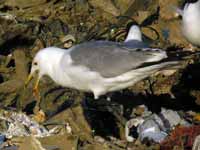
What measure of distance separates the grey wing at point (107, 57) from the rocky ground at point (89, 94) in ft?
1.44

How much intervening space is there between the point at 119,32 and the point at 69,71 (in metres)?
1.95

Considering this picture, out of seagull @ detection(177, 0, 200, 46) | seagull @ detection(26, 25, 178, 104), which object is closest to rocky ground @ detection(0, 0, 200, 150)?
seagull @ detection(177, 0, 200, 46)

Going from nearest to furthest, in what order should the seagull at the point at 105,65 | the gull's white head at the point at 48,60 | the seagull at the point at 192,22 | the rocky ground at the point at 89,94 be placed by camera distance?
the seagull at the point at 105,65 → the rocky ground at the point at 89,94 → the gull's white head at the point at 48,60 → the seagull at the point at 192,22

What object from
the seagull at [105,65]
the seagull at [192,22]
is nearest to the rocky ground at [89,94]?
the seagull at [192,22]

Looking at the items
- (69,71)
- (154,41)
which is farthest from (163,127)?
(154,41)

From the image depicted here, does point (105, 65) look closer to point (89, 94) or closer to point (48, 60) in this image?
point (48, 60)

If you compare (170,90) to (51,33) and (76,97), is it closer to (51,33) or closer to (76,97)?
(76,97)

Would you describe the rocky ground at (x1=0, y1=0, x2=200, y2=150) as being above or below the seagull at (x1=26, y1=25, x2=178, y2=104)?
below

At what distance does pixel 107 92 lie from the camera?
5.06m

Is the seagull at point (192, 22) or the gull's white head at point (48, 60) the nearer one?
the gull's white head at point (48, 60)

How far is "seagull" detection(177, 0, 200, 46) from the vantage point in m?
5.91

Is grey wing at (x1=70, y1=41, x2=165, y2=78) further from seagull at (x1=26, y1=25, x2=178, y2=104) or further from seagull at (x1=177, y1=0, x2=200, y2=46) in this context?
seagull at (x1=177, y1=0, x2=200, y2=46)

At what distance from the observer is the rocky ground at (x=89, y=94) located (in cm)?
494

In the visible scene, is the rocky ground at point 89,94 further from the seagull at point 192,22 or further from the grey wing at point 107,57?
the grey wing at point 107,57
